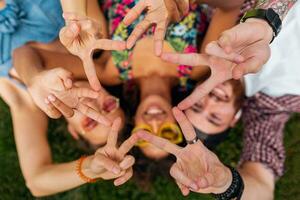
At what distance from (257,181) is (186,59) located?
849 mm

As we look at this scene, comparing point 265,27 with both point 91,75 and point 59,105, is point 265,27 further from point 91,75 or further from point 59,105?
point 59,105

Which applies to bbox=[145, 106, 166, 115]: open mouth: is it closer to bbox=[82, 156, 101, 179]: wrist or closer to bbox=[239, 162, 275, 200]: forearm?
bbox=[82, 156, 101, 179]: wrist

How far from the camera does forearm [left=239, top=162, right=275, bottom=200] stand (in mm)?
1777

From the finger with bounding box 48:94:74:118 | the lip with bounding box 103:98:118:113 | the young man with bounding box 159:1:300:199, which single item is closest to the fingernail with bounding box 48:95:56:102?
the finger with bounding box 48:94:74:118

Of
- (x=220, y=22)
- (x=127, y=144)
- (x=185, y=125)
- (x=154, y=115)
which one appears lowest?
(x=154, y=115)

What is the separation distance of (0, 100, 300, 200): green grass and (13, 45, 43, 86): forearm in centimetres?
68

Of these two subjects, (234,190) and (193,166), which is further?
(234,190)

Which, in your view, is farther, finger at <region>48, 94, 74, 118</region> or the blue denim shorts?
the blue denim shorts

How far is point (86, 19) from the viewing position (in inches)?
57.7

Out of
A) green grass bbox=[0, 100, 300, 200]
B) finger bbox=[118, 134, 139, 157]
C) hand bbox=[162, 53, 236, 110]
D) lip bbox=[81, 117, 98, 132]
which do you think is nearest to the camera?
hand bbox=[162, 53, 236, 110]

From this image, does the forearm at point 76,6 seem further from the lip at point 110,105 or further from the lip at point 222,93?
the lip at point 222,93

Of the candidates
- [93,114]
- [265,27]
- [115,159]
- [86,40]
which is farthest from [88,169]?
[265,27]

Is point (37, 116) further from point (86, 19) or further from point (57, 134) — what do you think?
point (86, 19)

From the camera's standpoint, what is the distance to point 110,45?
139cm
